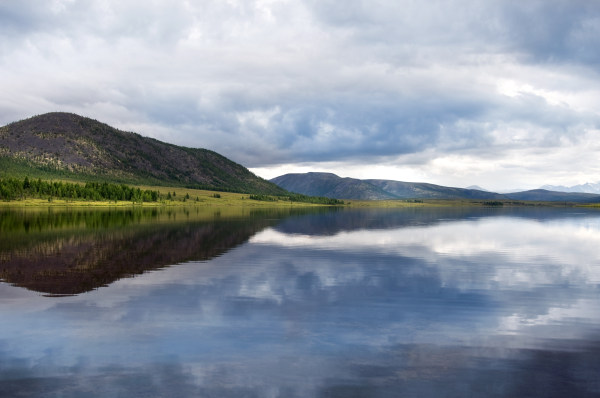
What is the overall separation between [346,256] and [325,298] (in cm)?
2422

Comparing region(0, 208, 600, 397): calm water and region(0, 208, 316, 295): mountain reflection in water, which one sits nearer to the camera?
region(0, 208, 600, 397): calm water

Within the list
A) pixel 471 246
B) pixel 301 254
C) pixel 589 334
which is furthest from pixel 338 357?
pixel 471 246

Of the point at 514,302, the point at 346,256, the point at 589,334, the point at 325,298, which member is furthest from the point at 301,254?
the point at 589,334

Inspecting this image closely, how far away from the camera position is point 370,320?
86.1 ft

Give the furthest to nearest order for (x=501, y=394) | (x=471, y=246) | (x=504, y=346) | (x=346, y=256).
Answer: (x=471, y=246)
(x=346, y=256)
(x=504, y=346)
(x=501, y=394)

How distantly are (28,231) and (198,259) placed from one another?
161 ft

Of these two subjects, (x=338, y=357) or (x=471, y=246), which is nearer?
(x=338, y=357)

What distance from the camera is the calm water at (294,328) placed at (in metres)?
17.2

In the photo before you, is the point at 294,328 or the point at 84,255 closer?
the point at 294,328

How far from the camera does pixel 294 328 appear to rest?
80.2 feet

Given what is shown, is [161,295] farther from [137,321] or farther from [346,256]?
[346,256]

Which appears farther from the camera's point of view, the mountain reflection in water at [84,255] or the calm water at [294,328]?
the mountain reflection in water at [84,255]

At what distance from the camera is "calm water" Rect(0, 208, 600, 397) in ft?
56.4

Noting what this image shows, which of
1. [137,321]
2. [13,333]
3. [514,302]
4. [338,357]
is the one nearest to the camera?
[338,357]
